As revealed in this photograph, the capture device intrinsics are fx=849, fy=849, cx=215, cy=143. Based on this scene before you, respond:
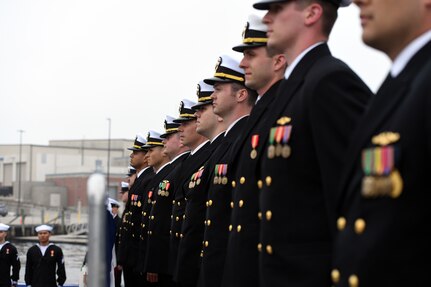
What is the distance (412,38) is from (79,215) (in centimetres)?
7063

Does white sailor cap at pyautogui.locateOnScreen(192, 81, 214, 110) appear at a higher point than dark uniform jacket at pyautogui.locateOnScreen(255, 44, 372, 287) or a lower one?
higher

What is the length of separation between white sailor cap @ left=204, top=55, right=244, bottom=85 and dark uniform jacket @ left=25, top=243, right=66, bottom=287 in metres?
10.2

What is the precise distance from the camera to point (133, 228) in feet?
39.2

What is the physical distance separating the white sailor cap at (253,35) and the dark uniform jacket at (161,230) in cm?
363

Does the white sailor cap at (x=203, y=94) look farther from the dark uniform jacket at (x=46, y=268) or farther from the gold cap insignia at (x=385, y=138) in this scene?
the dark uniform jacket at (x=46, y=268)

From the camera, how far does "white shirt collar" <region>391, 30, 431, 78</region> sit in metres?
2.87

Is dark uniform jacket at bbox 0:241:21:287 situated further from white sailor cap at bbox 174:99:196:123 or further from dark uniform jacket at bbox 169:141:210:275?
dark uniform jacket at bbox 169:141:210:275

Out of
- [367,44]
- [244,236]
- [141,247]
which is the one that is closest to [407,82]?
[367,44]

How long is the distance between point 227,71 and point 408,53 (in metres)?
4.15

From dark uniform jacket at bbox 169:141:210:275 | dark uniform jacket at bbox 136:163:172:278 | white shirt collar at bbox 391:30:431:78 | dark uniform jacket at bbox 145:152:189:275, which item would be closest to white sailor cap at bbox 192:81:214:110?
dark uniform jacket at bbox 169:141:210:275

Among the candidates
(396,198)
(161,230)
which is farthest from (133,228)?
(396,198)

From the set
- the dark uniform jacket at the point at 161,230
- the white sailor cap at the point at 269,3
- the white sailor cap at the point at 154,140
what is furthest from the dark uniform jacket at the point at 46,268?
the white sailor cap at the point at 269,3

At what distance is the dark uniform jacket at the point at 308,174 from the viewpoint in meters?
3.66

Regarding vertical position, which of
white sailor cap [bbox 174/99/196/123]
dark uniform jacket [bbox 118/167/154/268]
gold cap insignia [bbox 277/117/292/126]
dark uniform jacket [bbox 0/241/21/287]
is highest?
white sailor cap [bbox 174/99/196/123]
